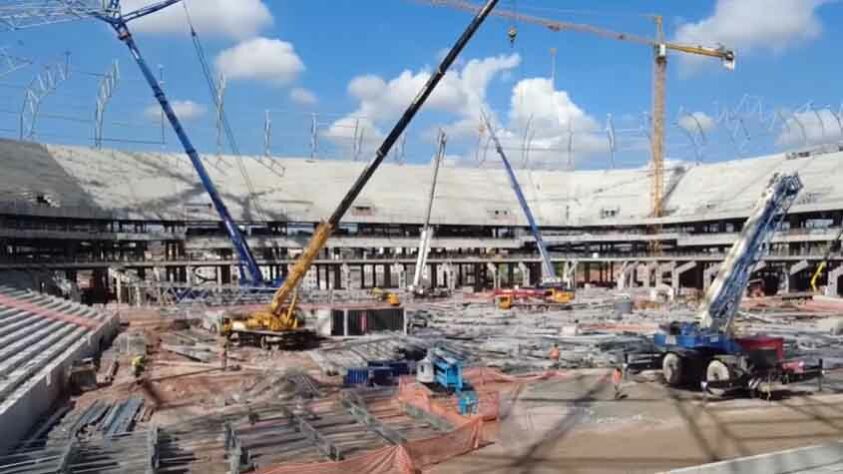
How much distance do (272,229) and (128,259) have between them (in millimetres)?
16435

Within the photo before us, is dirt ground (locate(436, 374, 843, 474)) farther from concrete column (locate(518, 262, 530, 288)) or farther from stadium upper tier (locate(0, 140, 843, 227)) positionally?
concrete column (locate(518, 262, 530, 288))

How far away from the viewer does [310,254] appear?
31672 millimetres

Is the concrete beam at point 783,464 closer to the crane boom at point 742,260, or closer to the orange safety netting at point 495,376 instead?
the orange safety netting at point 495,376

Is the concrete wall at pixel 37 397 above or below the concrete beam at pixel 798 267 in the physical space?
below

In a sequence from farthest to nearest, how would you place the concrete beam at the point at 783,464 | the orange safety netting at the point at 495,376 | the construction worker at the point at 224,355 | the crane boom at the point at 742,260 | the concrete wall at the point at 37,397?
1. the construction worker at the point at 224,355
2. the orange safety netting at the point at 495,376
3. the crane boom at the point at 742,260
4. the concrete wall at the point at 37,397
5. the concrete beam at the point at 783,464

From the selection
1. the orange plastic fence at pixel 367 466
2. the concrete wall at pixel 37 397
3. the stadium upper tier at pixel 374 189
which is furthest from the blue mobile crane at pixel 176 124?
the orange plastic fence at pixel 367 466

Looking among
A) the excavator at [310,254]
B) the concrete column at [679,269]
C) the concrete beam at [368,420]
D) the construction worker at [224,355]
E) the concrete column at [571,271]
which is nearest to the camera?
the concrete beam at [368,420]

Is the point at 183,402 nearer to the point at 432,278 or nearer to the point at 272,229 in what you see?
the point at 272,229

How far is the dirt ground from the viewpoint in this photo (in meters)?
14.5

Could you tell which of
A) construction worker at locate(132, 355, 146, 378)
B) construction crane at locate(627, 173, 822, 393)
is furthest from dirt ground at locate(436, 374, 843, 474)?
construction worker at locate(132, 355, 146, 378)

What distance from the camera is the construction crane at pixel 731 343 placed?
2066 centimetres

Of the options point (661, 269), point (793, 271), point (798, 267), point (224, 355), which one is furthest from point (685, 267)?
point (224, 355)

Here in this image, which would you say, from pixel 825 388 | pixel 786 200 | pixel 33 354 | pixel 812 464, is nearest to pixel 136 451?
pixel 33 354

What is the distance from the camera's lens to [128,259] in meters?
60.1
